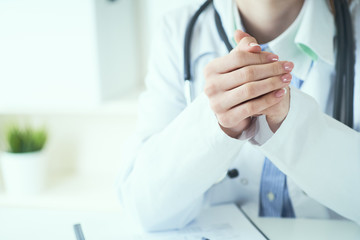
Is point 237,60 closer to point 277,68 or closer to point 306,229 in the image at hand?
point 277,68

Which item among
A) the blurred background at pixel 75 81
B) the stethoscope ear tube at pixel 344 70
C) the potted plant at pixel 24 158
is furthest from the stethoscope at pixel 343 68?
the potted plant at pixel 24 158

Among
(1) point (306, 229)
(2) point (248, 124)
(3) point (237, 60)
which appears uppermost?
(3) point (237, 60)

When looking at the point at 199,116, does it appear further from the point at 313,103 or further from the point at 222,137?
the point at 313,103

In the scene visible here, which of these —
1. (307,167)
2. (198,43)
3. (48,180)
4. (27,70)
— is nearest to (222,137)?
(307,167)

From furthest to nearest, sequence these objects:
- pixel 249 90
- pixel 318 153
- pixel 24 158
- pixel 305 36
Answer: pixel 24 158 → pixel 305 36 → pixel 318 153 → pixel 249 90

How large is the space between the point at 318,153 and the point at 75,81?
873 mm

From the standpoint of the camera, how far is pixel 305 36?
0.76 m

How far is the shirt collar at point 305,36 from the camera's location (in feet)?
2.49

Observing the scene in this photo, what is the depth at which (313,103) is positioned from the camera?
0.60 m

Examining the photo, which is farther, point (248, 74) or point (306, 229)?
point (306, 229)

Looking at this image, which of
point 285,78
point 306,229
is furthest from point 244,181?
point 285,78

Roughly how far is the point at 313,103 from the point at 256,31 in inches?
11.4

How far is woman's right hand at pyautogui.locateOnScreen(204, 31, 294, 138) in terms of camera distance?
19.9 inches

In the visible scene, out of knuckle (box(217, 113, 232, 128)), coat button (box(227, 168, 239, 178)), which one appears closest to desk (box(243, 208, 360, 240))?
coat button (box(227, 168, 239, 178))
